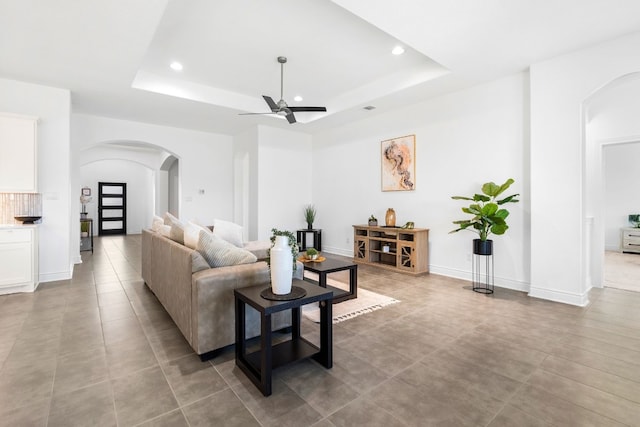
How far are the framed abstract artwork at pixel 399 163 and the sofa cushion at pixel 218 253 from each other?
3.75m

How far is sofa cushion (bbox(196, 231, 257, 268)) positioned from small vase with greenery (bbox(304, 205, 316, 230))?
4.60 m

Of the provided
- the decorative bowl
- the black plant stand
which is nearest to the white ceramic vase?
the black plant stand

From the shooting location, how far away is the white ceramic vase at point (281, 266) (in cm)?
204

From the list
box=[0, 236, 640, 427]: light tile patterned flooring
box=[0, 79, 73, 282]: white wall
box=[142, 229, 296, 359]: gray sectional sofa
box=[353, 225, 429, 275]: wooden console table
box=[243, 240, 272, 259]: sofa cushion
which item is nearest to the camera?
box=[0, 236, 640, 427]: light tile patterned flooring

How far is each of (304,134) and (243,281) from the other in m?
5.77

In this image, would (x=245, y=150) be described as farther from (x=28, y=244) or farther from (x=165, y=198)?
(x=165, y=198)

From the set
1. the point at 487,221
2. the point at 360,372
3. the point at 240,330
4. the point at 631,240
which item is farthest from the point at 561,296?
the point at 631,240

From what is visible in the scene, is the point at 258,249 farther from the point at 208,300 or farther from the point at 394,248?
the point at 394,248

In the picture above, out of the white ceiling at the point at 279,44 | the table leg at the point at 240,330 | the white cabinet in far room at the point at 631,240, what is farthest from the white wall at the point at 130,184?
the white cabinet in far room at the point at 631,240

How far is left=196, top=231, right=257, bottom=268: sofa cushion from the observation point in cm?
254

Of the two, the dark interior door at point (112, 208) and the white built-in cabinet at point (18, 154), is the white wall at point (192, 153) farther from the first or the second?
the dark interior door at point (112, 208)

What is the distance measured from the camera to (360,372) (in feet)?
6.98

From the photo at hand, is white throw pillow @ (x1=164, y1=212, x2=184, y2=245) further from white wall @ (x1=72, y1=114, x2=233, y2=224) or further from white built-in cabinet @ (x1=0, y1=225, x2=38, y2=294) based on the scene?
white wall @ (x1=72, y1=114, x2=233, y2=224)

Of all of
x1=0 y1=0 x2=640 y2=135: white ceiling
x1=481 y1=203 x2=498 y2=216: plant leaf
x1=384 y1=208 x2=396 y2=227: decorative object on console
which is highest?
x1=0 y1=0 x2=640 y2=135: white ceiling
